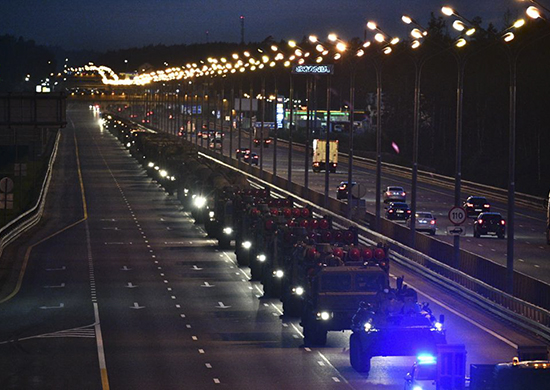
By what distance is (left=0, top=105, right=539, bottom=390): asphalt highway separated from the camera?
29094mm

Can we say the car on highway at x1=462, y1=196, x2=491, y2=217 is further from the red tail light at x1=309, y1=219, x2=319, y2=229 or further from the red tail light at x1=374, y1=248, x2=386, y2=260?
the red tail light at x1=374, y1=248, x2=386, y2=260

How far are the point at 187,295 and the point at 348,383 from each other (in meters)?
16.4

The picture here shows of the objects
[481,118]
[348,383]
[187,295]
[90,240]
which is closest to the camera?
[348,383]

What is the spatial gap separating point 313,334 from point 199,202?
38.8 m

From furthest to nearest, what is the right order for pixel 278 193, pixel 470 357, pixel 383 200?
pixel 383 200 → pixel 278 193 → pixel 470 357

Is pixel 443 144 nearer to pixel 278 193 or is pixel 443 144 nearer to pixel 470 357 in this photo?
pixel 278 193

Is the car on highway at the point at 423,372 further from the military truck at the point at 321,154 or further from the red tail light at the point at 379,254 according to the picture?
the military truck at the point at 321,154

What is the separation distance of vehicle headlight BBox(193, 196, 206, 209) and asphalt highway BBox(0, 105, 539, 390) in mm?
3144

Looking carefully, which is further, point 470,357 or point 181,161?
point 181,161

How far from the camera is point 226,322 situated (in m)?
37.5

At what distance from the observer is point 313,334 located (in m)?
32.9

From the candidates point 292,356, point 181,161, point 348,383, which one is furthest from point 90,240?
point 348,383

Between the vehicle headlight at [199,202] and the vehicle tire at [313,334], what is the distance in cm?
3531

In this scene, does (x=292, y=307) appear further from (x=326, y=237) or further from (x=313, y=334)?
(x=313, y=334)
